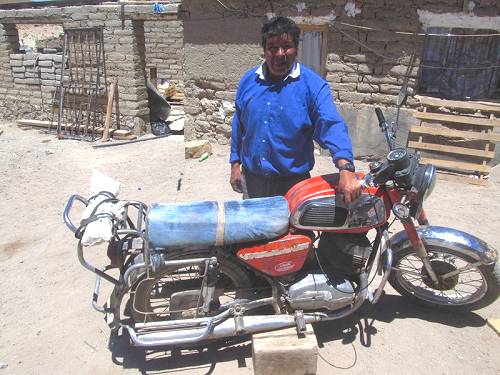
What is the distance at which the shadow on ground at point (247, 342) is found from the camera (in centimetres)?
264

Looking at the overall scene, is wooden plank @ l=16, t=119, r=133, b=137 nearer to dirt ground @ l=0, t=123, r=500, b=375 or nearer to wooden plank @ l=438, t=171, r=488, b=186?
dirt ground @ l=0, t=123, r=500, b=375

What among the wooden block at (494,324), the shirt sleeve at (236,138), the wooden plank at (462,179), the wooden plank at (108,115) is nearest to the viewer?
the wooden block at (494,324)

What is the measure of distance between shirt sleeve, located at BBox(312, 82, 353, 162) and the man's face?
0.26m

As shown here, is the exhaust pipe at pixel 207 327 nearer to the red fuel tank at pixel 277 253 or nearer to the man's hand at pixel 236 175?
the red fuel tank at pixel 277 253

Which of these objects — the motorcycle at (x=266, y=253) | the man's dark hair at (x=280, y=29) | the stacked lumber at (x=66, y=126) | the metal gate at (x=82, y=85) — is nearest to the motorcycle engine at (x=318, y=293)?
the motorcycle at (x=266, y=253)

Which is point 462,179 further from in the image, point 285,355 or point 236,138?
point 285,355

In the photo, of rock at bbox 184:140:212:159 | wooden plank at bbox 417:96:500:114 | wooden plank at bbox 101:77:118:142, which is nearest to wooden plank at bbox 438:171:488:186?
wooden plank at bbox 417:96:500:114

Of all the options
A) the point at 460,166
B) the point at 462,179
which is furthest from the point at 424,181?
the point at 460,166

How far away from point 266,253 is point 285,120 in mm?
830

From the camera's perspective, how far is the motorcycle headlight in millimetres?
2389

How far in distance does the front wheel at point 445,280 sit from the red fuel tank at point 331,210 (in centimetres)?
51

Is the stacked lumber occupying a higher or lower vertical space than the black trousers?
lower

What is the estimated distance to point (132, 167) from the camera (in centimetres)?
679

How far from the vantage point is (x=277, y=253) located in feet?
7.87
